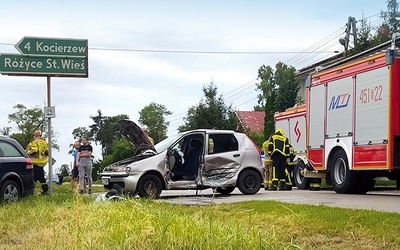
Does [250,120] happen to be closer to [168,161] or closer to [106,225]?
[168,161]

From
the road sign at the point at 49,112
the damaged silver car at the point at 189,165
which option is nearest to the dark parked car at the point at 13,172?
the road sign at the point at 49,112

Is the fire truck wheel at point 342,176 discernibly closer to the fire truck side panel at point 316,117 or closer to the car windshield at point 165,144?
the fire truck side panel at point 316,117

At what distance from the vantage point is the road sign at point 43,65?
1348 cm

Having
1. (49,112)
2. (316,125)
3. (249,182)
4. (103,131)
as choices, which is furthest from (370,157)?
(103,131)

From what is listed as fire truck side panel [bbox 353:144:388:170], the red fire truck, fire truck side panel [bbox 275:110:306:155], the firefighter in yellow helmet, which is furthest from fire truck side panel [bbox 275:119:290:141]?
the firefighter in yellow helmet

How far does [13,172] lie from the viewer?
12.6 m

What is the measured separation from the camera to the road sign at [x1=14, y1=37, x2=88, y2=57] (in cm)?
1362

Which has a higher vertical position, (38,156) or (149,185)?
(38,156)

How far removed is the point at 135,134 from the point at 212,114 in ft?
81.3

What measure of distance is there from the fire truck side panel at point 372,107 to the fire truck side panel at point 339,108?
42 centimetres

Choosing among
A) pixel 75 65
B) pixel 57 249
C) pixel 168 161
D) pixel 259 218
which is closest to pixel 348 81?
pixel 168 161

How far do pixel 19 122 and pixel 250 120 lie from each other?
85.4ft

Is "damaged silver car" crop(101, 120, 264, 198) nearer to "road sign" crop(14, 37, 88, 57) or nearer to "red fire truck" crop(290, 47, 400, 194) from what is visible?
"road sign" crop(14, 37, 88, 57)

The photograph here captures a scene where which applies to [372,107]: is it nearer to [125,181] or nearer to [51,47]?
[125,181]
